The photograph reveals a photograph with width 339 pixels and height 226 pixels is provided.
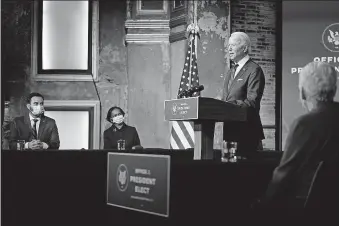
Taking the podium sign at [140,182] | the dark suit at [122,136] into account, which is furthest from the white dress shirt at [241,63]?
the dark suit at [122,136]

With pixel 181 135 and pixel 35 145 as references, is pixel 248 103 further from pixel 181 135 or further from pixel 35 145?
pixel 181 135

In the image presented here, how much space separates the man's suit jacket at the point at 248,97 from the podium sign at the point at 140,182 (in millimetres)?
1127

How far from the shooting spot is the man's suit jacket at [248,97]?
3.56 m

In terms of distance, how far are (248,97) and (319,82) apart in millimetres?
1397

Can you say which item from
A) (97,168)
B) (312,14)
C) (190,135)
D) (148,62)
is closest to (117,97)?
(148,62)

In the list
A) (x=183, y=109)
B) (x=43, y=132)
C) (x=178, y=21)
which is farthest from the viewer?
(x=178, y=21)

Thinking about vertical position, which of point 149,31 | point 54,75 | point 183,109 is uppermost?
point 149,31

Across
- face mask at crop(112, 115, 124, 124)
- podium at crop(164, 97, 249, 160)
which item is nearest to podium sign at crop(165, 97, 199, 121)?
podium at crop(164, 97, 249, 160)

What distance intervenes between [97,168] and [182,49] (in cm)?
437

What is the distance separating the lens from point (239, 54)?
3691 mm

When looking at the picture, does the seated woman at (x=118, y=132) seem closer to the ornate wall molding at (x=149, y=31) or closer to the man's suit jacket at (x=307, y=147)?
the ornate wall molding at (x=149, y=31)

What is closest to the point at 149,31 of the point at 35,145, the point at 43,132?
the point at 43,132

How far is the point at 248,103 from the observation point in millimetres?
3527

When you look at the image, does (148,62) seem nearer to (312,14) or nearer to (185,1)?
(185,1)
